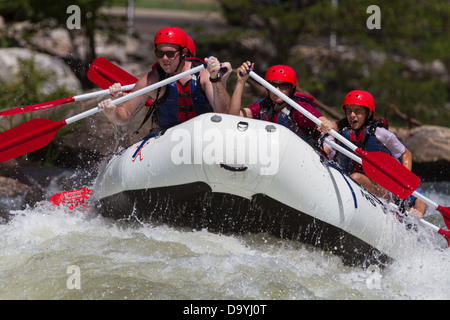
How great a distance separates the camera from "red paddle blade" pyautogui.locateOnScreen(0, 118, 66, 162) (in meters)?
5.29

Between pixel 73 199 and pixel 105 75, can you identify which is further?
pixel 105 75

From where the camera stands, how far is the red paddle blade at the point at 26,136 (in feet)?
17.4

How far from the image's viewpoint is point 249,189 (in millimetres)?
4492

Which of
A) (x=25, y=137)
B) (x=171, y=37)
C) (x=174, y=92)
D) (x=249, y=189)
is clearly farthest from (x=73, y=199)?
(x=249, y=189)

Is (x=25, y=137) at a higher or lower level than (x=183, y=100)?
lower

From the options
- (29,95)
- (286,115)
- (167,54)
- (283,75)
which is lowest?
(29,95)

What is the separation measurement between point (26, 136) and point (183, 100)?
1.27 metres

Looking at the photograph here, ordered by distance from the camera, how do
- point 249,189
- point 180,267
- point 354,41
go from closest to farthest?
point 180,267, point 249,189, point 354,41

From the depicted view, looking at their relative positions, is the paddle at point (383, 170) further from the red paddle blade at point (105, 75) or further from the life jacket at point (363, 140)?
the red paddle blade at point (105, 75)

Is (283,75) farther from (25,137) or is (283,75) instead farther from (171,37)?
(25,137)

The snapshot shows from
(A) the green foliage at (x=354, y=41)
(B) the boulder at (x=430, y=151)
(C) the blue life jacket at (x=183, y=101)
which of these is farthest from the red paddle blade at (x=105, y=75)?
(A) the green foliage at (x=354, y=41)

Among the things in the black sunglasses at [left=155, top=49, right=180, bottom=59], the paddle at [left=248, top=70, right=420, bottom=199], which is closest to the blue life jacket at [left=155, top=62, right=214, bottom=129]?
the black sunglasses at [left=155, top=49, right=180, bottom=59]

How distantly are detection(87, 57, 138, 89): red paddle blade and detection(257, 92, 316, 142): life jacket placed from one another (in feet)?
4.36
